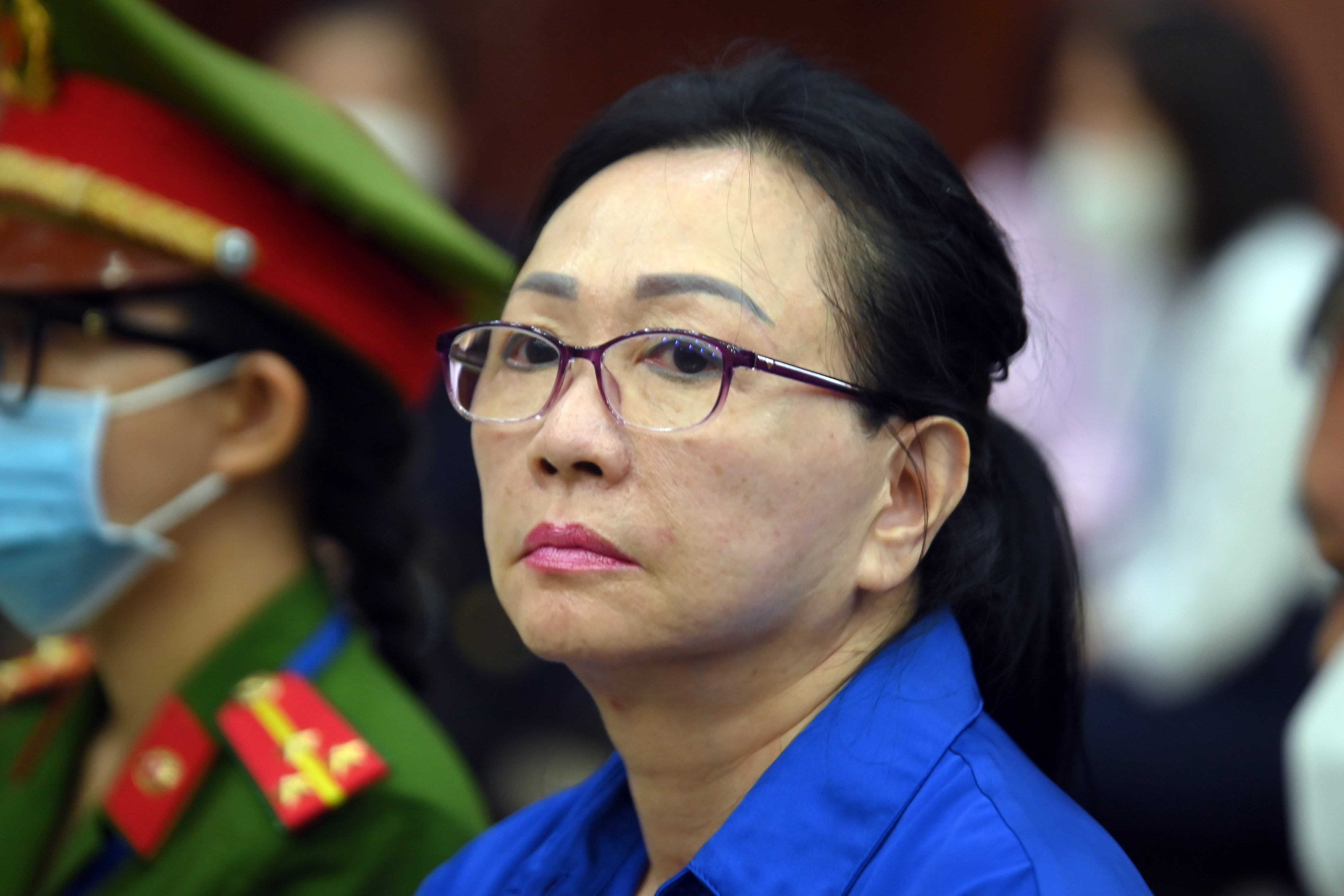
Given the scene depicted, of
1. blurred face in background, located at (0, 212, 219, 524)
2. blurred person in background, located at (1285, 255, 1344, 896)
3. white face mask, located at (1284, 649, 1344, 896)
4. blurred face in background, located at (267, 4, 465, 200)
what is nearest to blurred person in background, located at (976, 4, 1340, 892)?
blurred person in background, located at (1285, 255, 1344, 896)

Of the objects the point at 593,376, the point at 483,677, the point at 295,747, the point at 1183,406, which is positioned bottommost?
the point at 483,677

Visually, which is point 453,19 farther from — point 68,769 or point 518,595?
point 518,595

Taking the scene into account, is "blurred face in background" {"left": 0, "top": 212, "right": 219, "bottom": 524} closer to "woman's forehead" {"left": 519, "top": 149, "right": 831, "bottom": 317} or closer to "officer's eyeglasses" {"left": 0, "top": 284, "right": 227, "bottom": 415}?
"officer's eyeglasses" {"left": 0, "top": 284, "right": 227, "bottom": 415}

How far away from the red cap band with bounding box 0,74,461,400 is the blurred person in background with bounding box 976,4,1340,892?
1.38 metres

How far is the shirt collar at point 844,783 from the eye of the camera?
1636mm

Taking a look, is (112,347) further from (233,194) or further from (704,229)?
(704,229)

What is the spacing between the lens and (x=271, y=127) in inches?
97.7

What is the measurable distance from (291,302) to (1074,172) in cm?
304

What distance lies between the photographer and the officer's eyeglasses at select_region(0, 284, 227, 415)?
2461mm

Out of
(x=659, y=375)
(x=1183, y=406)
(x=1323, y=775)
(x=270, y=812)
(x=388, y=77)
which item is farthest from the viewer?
(x=388, y=77)

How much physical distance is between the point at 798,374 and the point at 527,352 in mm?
393

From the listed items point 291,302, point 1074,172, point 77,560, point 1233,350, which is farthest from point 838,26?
point 77,560

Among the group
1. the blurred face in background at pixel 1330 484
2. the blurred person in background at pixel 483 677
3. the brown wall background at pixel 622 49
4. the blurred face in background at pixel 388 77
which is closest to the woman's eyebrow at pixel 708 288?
the blurred face in background at pixel 1330 484

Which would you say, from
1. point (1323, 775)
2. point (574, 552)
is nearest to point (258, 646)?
point (574, 552)
